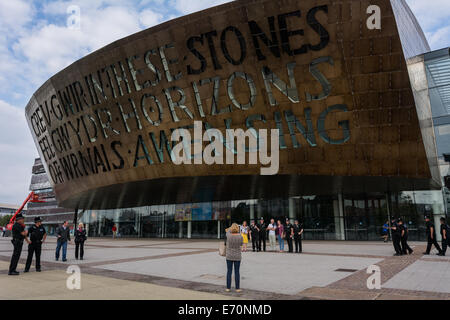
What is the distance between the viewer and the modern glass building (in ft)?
63.9

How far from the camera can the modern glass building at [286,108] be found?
1947 centimetres

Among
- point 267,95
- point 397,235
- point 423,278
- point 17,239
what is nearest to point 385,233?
point 397,235

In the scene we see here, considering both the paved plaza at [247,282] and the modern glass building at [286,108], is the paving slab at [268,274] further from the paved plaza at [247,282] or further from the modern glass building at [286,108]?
the modern glass building at [286,108]

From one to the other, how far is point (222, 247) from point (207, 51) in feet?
56.9

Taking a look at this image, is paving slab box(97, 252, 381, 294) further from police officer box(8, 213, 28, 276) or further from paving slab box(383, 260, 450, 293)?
police officer box(8, 213, 28, 276)

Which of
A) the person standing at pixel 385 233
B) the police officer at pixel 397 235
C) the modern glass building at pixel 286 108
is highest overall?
the modern glass building at pixel 286 108

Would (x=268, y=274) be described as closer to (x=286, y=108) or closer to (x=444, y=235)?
(x=444, y=235)

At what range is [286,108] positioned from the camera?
70.9 ft

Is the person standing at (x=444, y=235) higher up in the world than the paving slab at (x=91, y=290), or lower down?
higher up

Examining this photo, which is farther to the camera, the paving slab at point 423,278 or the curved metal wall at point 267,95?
the curved metal wall at point 267,95

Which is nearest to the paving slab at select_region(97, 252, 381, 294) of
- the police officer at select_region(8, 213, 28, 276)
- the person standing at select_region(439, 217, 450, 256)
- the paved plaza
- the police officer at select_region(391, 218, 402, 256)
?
the paved plaza

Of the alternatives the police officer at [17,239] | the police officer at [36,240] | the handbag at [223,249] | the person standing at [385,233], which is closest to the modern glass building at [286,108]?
the person standing at [385,233]

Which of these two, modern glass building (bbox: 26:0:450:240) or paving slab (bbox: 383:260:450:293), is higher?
modern glass building (bbox: 26:0:450:240)
